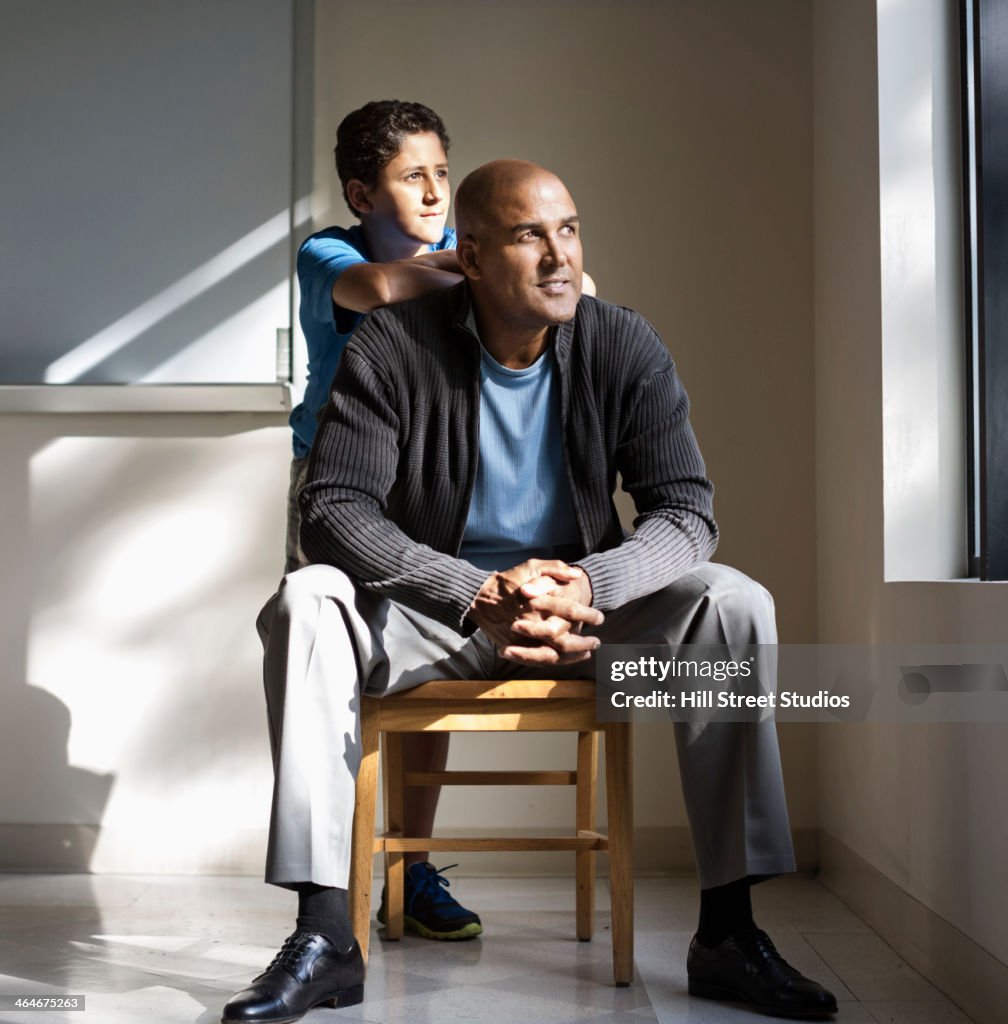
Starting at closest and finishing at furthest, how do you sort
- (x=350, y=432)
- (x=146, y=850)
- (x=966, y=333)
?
(x=350, y=432), (x=966, y=333), (x=146, y=850)

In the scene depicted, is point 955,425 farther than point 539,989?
Yes

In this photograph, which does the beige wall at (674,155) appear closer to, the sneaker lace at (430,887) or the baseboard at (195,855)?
the baseboard at (195,855)

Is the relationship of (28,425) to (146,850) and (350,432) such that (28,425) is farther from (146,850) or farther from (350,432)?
(350,432)

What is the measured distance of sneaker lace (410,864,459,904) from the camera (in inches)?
86.3

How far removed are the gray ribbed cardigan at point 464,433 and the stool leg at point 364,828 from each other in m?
0.26

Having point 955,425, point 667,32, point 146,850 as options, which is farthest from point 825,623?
point 146,850

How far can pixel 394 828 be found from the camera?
2189 mm

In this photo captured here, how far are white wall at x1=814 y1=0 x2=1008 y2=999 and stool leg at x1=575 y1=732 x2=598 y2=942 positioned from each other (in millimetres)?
503

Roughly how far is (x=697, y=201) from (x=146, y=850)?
1.90 m

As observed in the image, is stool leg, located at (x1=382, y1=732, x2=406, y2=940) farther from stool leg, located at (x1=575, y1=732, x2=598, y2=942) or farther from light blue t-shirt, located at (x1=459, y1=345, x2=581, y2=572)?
light blue t-shirt, located at (x1=459, y1=345, x2=581, y2=572)


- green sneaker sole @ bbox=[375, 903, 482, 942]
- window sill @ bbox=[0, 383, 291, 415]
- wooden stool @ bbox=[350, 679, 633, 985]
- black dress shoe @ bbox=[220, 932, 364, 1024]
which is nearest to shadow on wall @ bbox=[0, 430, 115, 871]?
window sill @ bbox=[0, 383, 291, 415]

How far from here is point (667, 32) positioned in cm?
286

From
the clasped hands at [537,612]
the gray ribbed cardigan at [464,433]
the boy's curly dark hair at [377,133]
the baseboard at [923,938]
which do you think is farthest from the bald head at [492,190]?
the baseboard at [923,938]

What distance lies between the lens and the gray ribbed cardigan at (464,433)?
1.81 meters
